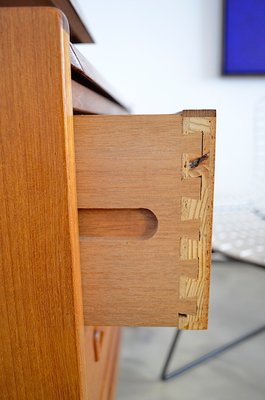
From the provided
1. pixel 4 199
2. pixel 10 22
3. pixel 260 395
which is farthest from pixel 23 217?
pixel 260 395

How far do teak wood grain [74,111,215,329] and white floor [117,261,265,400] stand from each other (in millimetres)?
391

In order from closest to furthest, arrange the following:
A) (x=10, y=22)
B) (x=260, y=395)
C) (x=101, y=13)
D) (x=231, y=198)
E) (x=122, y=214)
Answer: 1. (x=10, y=22)
2. (x=122, y=214)
3. (x=260, y=395)
4. (x=231, y=198)
5. (x=101, y=13)

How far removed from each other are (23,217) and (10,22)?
169 millimetres

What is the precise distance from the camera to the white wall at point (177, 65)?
64.8 inches

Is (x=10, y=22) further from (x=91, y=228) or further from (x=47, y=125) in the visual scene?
(x=91, y=228)

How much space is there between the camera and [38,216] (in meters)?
0.31

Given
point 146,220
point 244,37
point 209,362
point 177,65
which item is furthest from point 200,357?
point 244,37

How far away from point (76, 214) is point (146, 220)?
0.28 feet

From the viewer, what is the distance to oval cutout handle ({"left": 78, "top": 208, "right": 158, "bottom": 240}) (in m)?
0.39

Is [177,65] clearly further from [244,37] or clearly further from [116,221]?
[116,221]

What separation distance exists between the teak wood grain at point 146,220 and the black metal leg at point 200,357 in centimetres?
55

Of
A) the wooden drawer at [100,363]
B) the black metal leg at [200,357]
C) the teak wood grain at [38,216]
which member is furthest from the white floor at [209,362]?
the teak wood grain at [38,216]

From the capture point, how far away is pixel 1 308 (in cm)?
33

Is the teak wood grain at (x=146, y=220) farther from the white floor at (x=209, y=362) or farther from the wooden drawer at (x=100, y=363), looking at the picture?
the white floor at (x=209, y=362)
